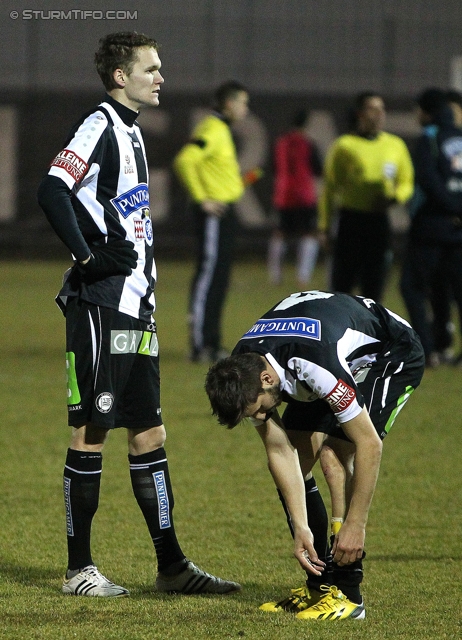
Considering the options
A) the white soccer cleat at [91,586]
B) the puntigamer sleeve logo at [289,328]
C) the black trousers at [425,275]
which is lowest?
the black trousers at [425,275]

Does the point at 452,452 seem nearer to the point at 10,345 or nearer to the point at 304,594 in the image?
the point at 304,594

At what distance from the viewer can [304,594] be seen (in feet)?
14.0

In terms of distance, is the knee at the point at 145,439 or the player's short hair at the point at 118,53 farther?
the knee at the point at 145,439

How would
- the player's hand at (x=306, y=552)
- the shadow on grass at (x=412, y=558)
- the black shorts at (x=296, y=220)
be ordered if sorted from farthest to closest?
the black shorts at (x=296, y=220) < the shadow on grass at (x=412, y=558) < the player's hand at (x=306, y=552)

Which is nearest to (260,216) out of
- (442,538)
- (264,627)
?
(442,538)

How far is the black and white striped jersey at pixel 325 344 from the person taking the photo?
12.7 ft

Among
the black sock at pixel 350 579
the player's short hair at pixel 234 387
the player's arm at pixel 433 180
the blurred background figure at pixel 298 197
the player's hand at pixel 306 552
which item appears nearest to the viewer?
the player's short hair at pixel 234 387

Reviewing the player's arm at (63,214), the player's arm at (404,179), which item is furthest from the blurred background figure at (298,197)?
the player's arm at (63,214)

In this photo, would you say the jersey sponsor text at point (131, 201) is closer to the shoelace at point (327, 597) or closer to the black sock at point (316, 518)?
the black sock at point (316, 518)

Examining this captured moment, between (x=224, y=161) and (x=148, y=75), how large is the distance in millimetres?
5939

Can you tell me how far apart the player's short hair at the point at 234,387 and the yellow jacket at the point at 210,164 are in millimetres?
6476

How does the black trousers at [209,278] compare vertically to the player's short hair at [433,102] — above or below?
below

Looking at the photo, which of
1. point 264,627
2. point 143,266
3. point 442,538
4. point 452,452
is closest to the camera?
point 264,627

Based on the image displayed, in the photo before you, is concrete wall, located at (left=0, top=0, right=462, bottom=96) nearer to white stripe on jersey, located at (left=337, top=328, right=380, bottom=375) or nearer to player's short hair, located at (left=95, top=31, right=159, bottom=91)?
player's short hair, located at (left=95, top=31, right=159, bottom=91)
